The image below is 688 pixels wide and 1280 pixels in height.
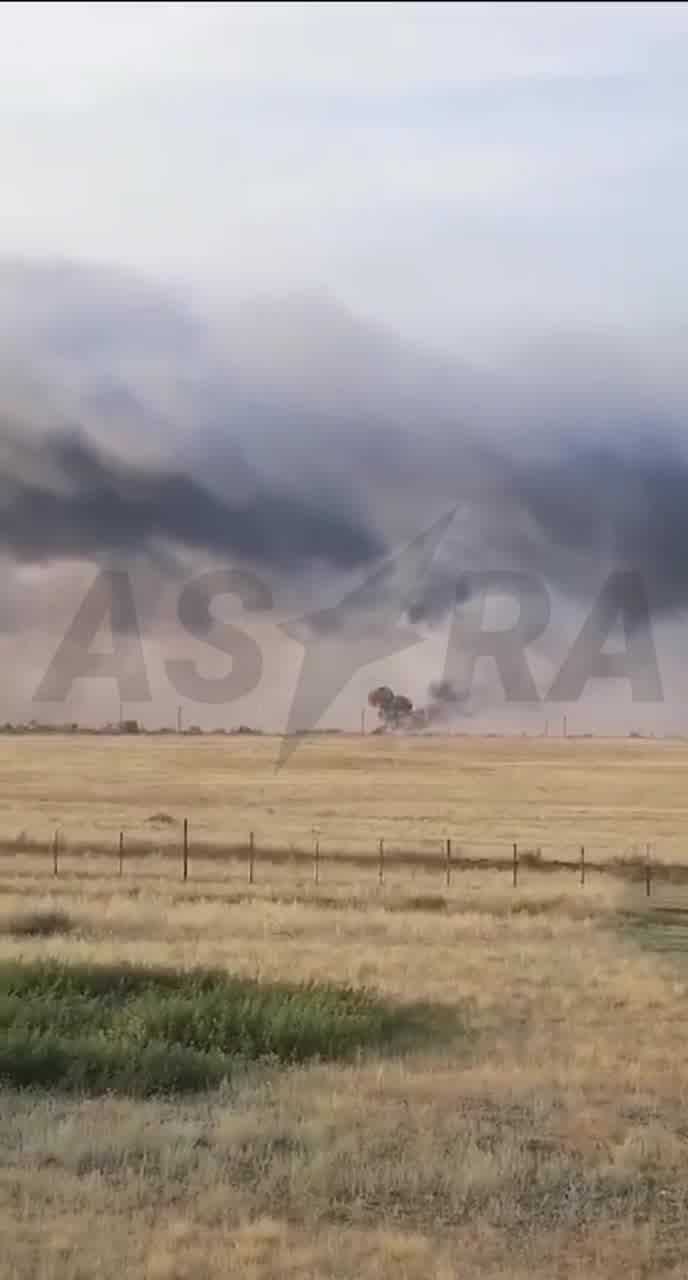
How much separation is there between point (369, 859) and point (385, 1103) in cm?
3648

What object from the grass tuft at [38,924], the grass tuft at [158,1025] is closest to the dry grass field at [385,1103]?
the grass tuft at [38,924]

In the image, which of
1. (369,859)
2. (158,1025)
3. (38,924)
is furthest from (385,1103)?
(369,859)

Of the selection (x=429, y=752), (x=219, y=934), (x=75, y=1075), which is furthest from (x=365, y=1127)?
(x=429, y=752)

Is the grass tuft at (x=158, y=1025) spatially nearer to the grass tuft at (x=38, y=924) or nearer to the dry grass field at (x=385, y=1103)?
the dry grass field at (x=385, y=1103)

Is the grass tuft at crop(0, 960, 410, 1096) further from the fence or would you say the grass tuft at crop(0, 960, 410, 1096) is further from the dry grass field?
the fence

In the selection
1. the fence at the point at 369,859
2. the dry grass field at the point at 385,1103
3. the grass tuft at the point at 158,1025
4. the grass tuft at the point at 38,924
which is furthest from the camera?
the fence at the point at 369,859

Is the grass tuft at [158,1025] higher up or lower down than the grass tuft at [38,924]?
lower down

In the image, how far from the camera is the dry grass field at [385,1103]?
11.7 m

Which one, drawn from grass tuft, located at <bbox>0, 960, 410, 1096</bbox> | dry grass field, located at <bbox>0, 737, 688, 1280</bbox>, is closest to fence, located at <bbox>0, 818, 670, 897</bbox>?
dry grass field, located at <bbox>0, 737, 688, 1280</bbox>

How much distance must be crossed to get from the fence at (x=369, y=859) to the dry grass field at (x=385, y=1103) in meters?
0.44

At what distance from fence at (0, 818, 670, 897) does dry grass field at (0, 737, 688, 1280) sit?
44 centimetres

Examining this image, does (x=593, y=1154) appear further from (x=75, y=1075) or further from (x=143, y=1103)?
(x=75, y=1075)

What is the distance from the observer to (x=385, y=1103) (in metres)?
16.8

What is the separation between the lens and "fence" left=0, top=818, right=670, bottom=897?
163 feet
